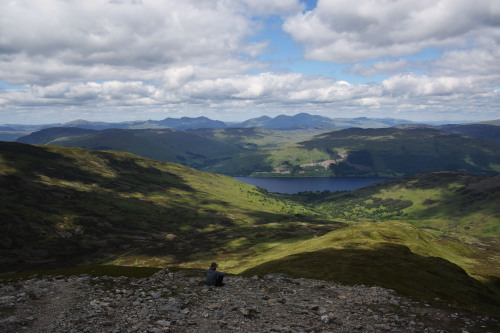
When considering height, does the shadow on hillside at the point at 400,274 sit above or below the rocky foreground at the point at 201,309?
below

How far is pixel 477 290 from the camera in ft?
210

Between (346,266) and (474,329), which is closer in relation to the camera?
(474,329)

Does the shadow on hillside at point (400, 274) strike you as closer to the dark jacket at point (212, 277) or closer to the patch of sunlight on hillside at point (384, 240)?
the dark jacket at point (212, 277)

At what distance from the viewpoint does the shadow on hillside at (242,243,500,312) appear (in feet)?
163

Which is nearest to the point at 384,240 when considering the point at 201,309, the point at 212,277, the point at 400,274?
the point at 400,274

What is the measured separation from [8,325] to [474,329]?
3804 cm

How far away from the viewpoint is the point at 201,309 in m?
26.7

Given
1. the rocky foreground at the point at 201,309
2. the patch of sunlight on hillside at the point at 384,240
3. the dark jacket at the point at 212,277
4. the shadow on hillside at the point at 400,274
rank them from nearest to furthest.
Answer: the rocky foreground at the point at 201,309 → the dark jacket at the point at 212,277 → the shadow on hillside at the point at 400,274 → the patch of sunlight on hillside at the point at 384,240

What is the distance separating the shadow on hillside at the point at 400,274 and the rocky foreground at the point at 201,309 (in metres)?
13.8

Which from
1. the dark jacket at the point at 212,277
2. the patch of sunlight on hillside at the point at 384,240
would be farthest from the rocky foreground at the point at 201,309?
the patch of sunlight on hillside at the point at 384,240

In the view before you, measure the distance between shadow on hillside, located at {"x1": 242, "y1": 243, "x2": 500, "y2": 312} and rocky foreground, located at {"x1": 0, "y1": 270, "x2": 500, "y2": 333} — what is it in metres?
13.8

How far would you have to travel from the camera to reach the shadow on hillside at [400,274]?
49575mm

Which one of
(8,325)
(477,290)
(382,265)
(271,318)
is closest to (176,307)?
(271,318)

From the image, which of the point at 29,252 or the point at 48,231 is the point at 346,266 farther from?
the point at 48,231
